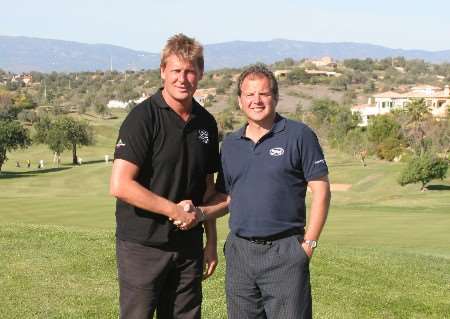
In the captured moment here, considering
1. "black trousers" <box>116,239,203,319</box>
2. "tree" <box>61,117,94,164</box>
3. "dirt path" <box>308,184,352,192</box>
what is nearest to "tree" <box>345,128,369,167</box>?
"dirt path" <box>308,184,352,192</box>

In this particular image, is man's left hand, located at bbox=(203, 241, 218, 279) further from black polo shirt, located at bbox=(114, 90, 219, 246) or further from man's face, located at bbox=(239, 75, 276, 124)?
man's face, located at bbox=(239, 75, 276, 124)

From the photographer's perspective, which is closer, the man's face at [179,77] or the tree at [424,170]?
the man's face at [179,77]

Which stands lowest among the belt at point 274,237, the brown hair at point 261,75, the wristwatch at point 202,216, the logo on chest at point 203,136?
the belt at point 274,237

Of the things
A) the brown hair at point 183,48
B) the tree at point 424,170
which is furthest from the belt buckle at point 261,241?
the tree at point 424,170

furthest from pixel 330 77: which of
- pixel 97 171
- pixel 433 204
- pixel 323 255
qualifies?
pixel 323 255

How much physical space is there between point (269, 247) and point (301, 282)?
319 mm

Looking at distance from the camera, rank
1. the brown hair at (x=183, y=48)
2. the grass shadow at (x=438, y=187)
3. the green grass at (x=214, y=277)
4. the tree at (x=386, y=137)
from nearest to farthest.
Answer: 1. the brown hair at (x=183, y=48)
2. the green grass at (x=214, y=277)
3. the grass shadow at (x=438, y=187)
4. the tree at (x=386, y=137)

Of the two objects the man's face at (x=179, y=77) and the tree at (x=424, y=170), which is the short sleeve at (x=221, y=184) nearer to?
the man's face at (x=179, y=77)

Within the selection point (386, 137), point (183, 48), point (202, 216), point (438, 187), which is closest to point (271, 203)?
point (202, 216)

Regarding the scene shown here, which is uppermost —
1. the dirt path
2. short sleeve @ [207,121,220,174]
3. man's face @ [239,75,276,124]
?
man's face @ [239,75,276,124]

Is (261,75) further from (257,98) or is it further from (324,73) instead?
(324,73)

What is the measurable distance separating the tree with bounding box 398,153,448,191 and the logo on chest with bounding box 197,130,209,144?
39810 millimetres

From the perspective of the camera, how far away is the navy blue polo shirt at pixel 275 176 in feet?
16.1

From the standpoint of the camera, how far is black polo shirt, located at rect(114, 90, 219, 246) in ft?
15.5
